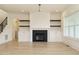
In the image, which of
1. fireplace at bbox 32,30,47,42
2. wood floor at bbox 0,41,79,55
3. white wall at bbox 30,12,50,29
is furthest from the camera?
white wall at bbox 30,12,50,29

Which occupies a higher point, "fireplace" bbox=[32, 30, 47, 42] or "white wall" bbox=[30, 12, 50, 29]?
"white wall" bbox=[30, 12, 50, 29]

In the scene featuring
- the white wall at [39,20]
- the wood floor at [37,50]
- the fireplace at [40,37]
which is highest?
the white wall at [39,20]

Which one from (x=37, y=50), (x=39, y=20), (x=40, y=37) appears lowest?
(x=37, y=50)

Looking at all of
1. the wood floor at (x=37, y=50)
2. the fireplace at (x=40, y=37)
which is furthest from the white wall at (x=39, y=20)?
the wood floor at (x=37, y=50)

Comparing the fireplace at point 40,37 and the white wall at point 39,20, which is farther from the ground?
the white wall at point 39,20

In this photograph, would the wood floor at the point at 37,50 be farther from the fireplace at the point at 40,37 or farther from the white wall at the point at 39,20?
the white wall at the point at 39,20

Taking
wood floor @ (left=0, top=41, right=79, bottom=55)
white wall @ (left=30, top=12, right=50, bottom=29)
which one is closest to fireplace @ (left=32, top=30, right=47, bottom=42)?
wood floor @ (left=0, top=41, right=79, bottom=55)

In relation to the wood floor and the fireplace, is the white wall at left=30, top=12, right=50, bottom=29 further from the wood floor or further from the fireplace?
the wood floor

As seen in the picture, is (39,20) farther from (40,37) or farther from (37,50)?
(37,50)

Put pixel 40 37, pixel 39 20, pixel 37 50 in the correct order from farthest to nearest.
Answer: pixel 39 20
pixel 40 37
pixel 37 50

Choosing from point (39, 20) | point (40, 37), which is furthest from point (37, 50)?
point (39, 20)

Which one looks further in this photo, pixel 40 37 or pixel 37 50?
pixel 40 37

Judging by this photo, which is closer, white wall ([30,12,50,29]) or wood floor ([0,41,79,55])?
wood floor ([0,41,79,55])
